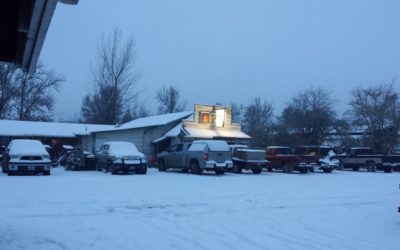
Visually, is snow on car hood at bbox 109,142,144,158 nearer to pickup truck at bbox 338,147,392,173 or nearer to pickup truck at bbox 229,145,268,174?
pickup truck at bbox 229,145,268,174

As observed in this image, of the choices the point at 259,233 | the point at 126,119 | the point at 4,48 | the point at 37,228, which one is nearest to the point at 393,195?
the point at 259,233

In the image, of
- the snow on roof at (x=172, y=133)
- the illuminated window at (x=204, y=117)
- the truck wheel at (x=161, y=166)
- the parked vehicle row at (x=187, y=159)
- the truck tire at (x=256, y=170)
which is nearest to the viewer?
the parked vehicle row at (x=187, y=159)

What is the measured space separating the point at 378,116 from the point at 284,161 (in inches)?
1067

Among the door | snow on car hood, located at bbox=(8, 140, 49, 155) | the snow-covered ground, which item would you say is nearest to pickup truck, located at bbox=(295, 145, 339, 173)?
the door

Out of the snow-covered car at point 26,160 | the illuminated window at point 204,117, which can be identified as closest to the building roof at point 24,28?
the snow-covered car at point 26,160

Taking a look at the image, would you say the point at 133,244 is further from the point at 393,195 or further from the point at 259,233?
the point at 393,195

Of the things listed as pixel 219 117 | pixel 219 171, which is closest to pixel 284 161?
pixel 219 171

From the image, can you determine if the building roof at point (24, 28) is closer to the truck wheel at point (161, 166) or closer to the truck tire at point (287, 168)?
the truck wheel at point (161, 166)

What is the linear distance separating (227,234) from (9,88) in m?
45.8

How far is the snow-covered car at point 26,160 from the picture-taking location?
73.9ft

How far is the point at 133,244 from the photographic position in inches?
286

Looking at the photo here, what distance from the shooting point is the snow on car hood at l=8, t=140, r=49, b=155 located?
2295 centimetres

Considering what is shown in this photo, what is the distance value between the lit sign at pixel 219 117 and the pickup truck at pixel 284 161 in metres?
8.20

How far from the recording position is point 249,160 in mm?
27078
